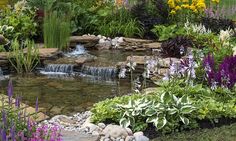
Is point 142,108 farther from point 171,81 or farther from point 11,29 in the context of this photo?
point 11,29

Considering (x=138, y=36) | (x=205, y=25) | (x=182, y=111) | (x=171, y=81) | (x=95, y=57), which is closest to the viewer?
(x=182, y=111)

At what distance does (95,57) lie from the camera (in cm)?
1038

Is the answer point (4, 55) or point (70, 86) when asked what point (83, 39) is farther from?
point (70, 86)

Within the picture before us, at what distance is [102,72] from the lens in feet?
30.4

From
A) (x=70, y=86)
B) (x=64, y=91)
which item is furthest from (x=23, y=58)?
(x=64, y=91)

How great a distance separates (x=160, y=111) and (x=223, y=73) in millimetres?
1027

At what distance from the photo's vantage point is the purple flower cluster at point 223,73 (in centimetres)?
605

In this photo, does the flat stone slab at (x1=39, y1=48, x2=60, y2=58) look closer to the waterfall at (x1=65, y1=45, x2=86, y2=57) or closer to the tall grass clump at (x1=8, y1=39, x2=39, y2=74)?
the tall grass clump at (x1=8, y1=39, x2=39, y2=74)

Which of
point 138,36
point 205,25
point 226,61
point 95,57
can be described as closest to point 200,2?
point 205,25

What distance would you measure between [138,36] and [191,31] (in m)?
1.91

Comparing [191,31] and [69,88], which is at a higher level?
Result: [191,31]

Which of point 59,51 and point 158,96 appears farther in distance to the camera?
point 59,51

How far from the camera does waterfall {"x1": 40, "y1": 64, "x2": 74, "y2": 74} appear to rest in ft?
31.3

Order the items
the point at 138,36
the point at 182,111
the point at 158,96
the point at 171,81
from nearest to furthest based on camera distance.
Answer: the point at 182,111 < the point at 158,96 < the point at 171,81 < the point at 138,36
